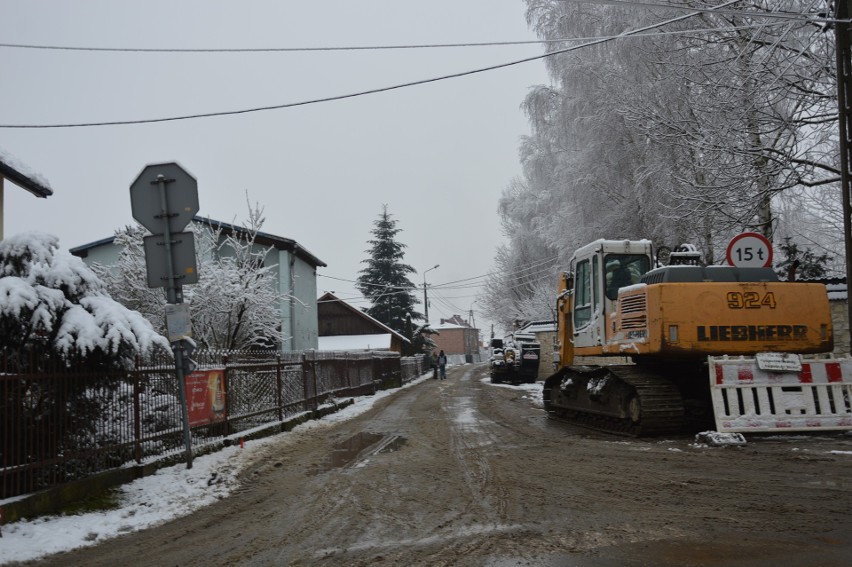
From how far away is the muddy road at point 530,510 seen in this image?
14.8ft

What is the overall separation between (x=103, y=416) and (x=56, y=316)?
1.24 meters

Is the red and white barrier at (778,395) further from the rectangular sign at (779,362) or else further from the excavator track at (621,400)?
the excavator track at (621,400)

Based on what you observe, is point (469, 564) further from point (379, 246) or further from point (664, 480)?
point (379, 246)

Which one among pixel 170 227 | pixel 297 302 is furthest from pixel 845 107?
pixel 297 302

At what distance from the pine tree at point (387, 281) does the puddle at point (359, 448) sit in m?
47.1

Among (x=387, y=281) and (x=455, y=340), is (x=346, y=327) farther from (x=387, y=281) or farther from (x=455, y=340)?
(x=455, y=340)

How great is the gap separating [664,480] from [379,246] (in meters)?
54.8

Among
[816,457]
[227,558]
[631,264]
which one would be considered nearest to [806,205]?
[631,264]

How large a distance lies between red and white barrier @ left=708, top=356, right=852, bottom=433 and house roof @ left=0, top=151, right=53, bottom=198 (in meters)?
11.1

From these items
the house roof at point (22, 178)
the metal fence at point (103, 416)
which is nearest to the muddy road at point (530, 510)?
the metal fence at point (103, 416)

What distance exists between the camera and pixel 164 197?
8.09 meters

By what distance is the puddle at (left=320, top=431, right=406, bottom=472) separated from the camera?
883cm

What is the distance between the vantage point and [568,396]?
1319cm

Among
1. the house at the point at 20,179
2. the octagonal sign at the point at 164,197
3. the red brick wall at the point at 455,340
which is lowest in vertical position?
the red brick wall at the point at 455,340
